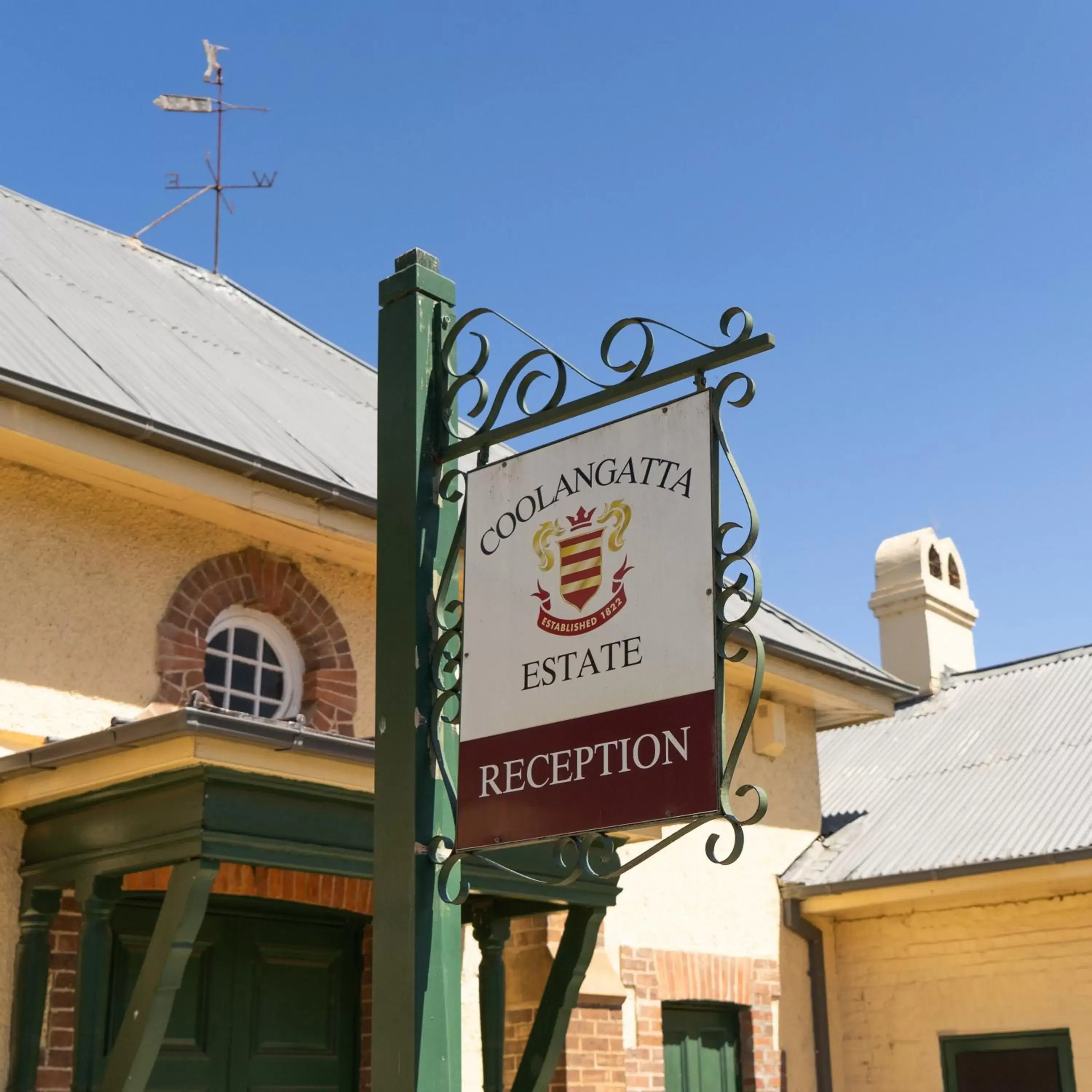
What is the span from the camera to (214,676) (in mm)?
6707

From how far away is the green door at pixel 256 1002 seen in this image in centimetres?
611

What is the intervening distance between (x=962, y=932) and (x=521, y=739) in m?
7.00

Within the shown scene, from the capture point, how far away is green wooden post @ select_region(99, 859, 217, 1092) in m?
4.91

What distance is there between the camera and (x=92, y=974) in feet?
17.3

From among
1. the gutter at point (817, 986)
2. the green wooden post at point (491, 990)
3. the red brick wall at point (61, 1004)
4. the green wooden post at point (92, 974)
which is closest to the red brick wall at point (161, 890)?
the red brick wall at point (61, 1004)

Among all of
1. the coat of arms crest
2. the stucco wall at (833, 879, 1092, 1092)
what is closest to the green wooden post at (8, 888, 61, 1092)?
the coat of arms crest

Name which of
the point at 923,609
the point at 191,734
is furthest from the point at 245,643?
the point at 923,609

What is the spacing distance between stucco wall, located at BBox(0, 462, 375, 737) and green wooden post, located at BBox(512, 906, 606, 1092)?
205 cm

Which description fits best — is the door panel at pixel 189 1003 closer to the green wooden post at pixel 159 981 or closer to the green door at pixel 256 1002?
the green door at pixel 256 1002

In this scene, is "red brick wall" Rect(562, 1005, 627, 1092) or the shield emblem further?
"red brick wall" Rect(562, 1005, 627, 1092)

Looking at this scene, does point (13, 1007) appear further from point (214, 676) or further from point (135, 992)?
point (214, 676)

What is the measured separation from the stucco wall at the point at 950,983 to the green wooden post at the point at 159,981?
574cm

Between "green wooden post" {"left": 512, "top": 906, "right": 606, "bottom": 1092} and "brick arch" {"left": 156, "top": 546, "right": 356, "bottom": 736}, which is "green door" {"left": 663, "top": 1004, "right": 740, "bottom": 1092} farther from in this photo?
"brick arch" {"left": 156, "top": 546, "right": 356, "bottom": 736}

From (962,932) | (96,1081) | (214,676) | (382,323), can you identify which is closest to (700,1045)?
(962,932)
